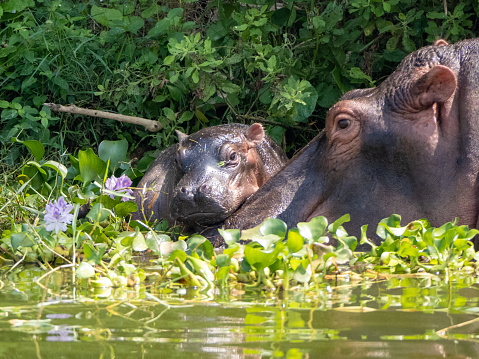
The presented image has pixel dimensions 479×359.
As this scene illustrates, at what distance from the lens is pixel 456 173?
306 cm

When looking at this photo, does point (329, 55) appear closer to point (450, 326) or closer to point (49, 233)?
point (49, 233)

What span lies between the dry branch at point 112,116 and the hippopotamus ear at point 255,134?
1018 mm

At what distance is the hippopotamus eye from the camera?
3.29 m

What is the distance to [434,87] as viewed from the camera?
123 inches

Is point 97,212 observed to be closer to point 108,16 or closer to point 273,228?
point 273,228

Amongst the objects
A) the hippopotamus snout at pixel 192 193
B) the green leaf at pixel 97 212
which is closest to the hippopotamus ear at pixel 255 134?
the hippopotamus snout at pixel 192 193

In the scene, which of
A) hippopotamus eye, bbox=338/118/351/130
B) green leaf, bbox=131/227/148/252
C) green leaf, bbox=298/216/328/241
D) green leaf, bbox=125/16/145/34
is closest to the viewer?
green leaf, bbox=298/216/328/241

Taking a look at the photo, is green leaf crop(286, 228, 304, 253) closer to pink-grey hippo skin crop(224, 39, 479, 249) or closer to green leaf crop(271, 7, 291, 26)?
pink-grey hippo skin crop(224, 39, 479, 249)

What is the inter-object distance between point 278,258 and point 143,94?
12.7 ft

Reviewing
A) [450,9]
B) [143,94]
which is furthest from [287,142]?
[450,9]

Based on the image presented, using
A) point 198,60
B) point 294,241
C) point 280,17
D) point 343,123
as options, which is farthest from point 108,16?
point 294,241

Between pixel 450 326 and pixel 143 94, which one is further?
pixel 143 94

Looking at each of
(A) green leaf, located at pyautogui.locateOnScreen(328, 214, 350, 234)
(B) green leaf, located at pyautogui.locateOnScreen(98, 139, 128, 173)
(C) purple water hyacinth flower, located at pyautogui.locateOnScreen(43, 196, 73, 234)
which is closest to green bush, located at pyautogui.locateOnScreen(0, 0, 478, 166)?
(B) green leaf, located at pyautogui.locateOnScreen(98, 139, 128, 173)

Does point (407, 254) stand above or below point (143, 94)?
below
